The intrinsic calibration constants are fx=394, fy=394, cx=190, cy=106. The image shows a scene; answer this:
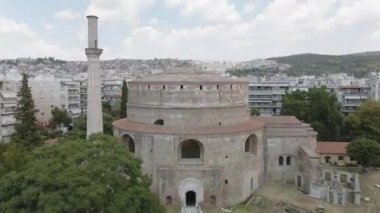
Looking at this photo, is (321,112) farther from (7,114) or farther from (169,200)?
(7,114)

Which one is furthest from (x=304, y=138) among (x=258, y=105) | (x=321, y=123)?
(x=258, y=105)

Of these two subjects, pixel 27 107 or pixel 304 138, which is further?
pixel 27 107

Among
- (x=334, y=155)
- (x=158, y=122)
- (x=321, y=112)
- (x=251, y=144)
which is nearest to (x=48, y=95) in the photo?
(x=158, y=122)

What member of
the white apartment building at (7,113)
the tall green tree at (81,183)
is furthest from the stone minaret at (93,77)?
the white apartment building at (7,113)

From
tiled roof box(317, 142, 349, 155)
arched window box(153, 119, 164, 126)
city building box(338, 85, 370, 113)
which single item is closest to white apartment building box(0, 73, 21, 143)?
arched window box(153, 119, 164, 126)

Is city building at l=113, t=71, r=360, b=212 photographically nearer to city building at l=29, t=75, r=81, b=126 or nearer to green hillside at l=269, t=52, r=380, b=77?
city building at l=29, t=75, r=81, b=126

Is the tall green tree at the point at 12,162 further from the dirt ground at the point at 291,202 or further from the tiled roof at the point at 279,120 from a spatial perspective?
the tiled roof at the point at 279,120

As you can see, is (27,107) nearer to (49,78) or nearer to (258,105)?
(49,78)
